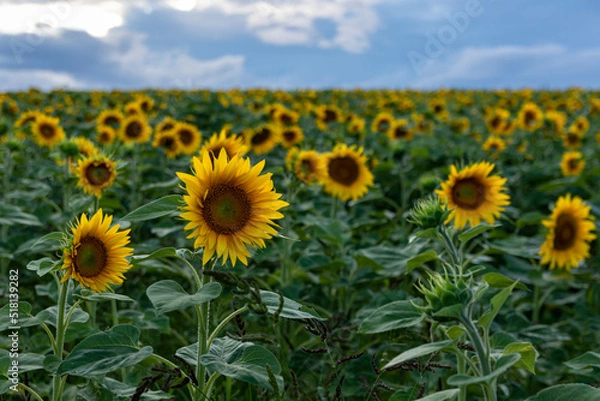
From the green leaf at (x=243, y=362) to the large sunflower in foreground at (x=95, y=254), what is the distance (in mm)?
404

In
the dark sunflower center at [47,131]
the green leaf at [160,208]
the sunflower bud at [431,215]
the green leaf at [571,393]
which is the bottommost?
the green leaf at [571,393]

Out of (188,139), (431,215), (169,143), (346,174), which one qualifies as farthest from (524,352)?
(188,139)

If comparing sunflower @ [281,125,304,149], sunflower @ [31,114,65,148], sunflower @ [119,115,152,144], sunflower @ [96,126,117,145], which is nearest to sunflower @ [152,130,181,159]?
sunflower @ [119,115,152,144]

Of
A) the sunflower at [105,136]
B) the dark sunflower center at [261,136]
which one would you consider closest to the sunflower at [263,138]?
the dark sunflower center at [261,136]

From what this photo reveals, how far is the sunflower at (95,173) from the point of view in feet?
9.66

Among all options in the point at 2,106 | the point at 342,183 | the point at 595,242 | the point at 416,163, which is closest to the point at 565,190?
the point at 595,242

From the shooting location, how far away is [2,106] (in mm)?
9398

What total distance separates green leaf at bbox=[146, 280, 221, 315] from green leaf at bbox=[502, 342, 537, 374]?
26.3 inches

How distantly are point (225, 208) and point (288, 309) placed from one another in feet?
1.16

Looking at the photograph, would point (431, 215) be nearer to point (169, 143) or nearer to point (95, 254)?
point (95, 254)

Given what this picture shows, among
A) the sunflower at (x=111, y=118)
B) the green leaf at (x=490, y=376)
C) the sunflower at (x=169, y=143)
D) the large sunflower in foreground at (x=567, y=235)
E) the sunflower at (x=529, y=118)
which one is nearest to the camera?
the green leaf at (x=490, y=376)

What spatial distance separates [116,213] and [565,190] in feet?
13.4

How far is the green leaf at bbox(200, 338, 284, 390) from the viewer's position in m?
1.41

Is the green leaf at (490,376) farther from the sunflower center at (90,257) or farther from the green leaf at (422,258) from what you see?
the sunflower center at (90,257)
